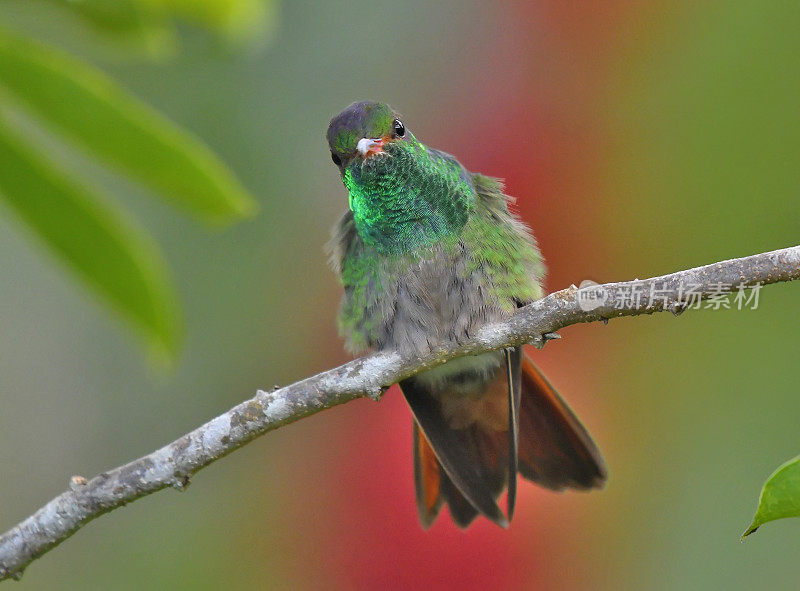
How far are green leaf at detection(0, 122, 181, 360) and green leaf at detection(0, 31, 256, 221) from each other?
60 mm

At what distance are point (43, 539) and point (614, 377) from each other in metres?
2.86

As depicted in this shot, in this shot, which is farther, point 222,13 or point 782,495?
point 222,13

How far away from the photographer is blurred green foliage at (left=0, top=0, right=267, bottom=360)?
3.96 feet

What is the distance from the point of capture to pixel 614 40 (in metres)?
4.34

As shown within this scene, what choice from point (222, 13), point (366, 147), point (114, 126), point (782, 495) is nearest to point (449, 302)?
point (366, 147)

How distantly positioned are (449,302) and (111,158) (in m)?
1.07

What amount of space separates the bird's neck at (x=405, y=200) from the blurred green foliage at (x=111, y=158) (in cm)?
91

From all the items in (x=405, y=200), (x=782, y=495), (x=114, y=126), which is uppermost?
(x=405, y=200)

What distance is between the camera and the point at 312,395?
5.70ft

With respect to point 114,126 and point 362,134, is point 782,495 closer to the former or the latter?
point 114,126

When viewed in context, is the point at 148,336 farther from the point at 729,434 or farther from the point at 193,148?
the point at 729,434

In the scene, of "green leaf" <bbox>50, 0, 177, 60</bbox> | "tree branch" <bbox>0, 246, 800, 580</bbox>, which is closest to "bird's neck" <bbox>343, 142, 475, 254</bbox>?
"tree branch" <bbox>0, 246, 800, 580</bbox>

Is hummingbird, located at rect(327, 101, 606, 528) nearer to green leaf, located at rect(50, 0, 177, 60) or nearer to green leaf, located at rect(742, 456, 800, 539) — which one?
green leaf, located at rect(50, 0, 177, 60)

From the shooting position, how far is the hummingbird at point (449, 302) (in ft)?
7.41
